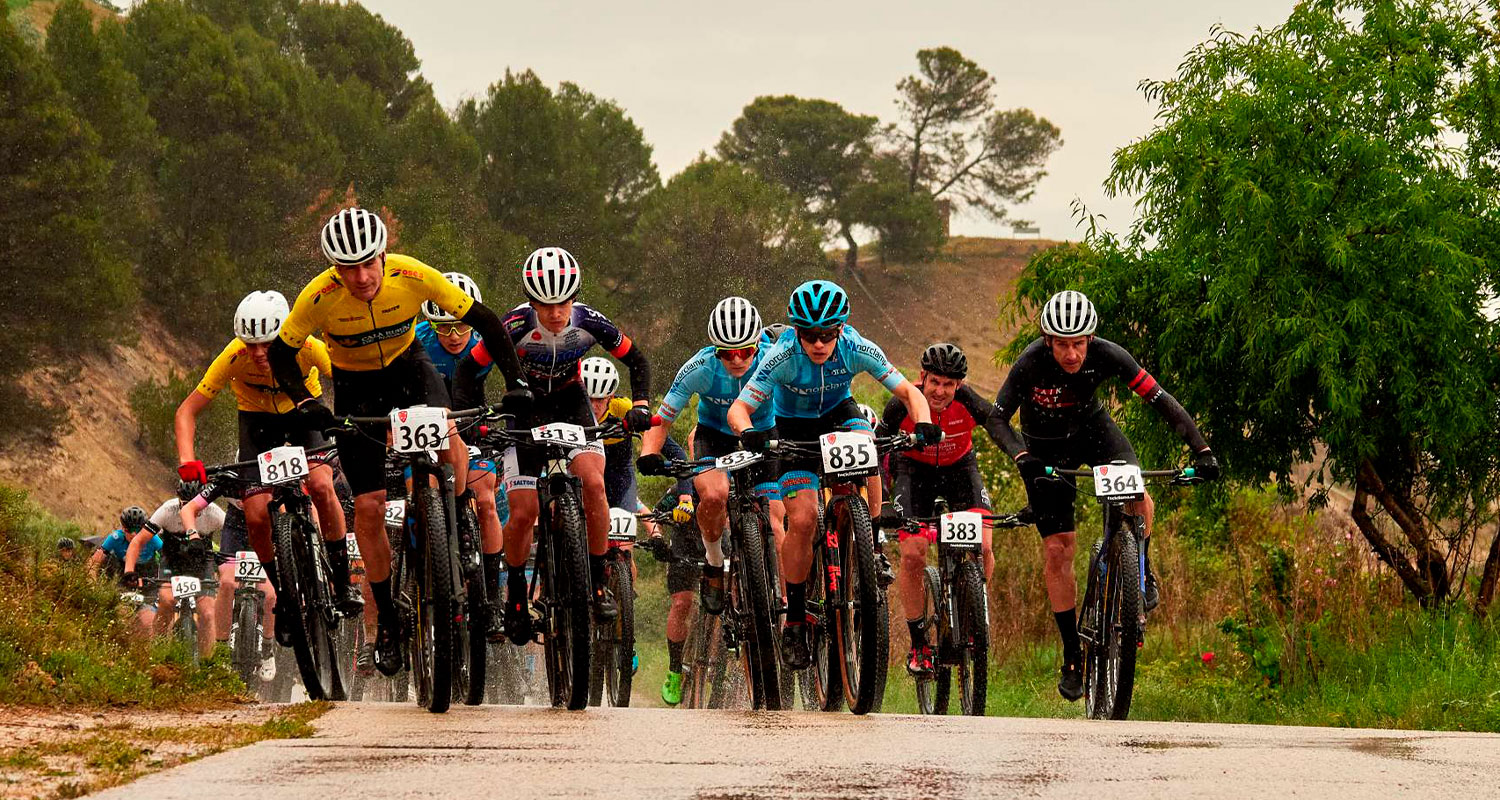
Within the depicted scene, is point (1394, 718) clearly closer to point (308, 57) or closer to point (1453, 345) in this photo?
point (1453, 345)

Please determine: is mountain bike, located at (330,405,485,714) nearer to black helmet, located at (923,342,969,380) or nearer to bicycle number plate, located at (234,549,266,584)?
black helmet, located at (923,342,969,380)

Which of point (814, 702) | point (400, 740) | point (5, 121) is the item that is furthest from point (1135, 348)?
point (5, 121)

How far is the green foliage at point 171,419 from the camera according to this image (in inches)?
1679

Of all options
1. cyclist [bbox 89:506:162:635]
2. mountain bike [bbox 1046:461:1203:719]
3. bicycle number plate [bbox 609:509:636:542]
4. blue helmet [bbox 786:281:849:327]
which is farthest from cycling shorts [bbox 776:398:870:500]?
cyclist [bbox 89:506:162:635]

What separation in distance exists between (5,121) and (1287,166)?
2857cm

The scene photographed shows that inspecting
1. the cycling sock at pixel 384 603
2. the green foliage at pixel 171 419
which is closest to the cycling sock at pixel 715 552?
the cycling sock at pixel 384 603

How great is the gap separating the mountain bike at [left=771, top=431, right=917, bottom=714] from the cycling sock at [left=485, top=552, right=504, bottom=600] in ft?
6.34

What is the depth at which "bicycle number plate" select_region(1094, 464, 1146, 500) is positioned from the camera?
419 inches

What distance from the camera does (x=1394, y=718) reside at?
1174 centimetres

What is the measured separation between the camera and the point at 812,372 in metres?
10.4

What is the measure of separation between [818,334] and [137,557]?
10.2 meters

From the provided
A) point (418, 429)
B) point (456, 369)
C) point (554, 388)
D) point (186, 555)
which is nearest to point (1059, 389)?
point (554, 388)

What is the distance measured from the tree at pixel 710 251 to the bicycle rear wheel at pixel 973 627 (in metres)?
48.1

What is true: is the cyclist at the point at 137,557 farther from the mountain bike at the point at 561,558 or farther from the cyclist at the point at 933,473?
the mountain bike at the point at 561,558
